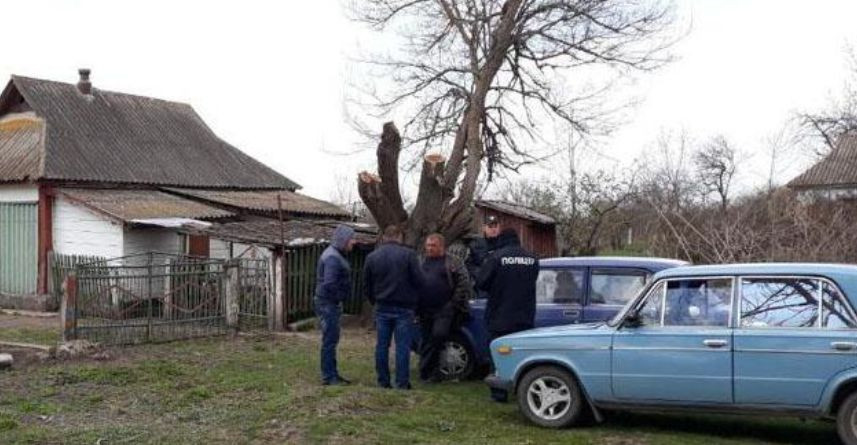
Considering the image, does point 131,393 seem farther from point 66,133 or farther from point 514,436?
point 66,133

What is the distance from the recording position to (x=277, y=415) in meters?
7.96

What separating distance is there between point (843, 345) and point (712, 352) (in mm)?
960

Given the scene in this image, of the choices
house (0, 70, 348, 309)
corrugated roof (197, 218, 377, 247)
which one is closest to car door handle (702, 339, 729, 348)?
corrugated roof (197, 218, 377, 247)

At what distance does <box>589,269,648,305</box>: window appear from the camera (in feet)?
31.3

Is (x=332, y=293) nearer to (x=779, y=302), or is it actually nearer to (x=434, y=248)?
(x=434, y=248)

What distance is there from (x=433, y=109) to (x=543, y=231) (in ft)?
19.8

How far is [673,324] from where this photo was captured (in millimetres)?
7391

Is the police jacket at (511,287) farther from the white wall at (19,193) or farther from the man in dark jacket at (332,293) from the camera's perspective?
the white wall at (19,193)

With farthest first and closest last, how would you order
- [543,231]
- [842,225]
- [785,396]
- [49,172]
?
[543,231] < [49,172] < [842,225] < [785,396]

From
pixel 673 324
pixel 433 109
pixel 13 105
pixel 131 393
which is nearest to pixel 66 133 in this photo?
pixel 13 105

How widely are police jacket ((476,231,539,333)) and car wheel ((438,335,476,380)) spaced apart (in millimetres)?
1197

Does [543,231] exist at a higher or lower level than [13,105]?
lower

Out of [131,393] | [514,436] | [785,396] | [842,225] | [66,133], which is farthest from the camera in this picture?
[66,133]

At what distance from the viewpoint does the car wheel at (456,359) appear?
10156mm
